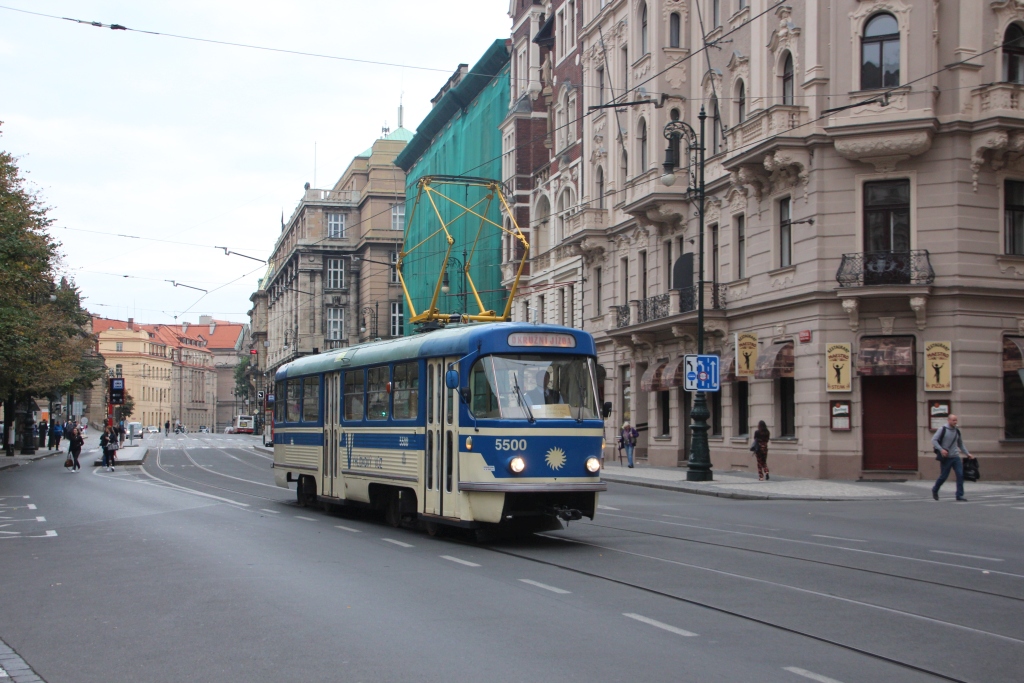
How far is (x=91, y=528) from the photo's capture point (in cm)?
1825

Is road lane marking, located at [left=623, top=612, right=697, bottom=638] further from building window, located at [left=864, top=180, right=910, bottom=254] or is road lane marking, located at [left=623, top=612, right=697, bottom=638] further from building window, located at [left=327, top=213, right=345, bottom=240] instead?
building window, located at [left=327, top=213, right=345, bottom=240]

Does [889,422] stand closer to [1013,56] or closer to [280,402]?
[1013,56]

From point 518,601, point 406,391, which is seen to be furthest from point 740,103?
point 518,601

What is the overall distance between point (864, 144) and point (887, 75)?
6.53 feet

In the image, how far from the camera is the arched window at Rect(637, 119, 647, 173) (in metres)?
41.3

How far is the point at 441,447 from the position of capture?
1570cm

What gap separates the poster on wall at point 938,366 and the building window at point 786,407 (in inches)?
163

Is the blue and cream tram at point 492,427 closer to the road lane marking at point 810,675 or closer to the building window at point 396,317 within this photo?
Result: the road lane marking at point 810,675

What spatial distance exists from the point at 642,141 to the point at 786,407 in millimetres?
13003

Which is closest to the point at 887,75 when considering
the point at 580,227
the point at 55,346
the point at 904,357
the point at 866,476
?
the point at 904,357

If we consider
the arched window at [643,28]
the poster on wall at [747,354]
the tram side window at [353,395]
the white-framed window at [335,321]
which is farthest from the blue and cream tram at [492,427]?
the white-framed window at [335,321]

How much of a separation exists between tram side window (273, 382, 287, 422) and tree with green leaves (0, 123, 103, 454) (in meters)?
12.8

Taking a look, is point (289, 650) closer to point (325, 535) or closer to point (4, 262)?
point (325, 535)

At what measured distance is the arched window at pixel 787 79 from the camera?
32.1 metres
